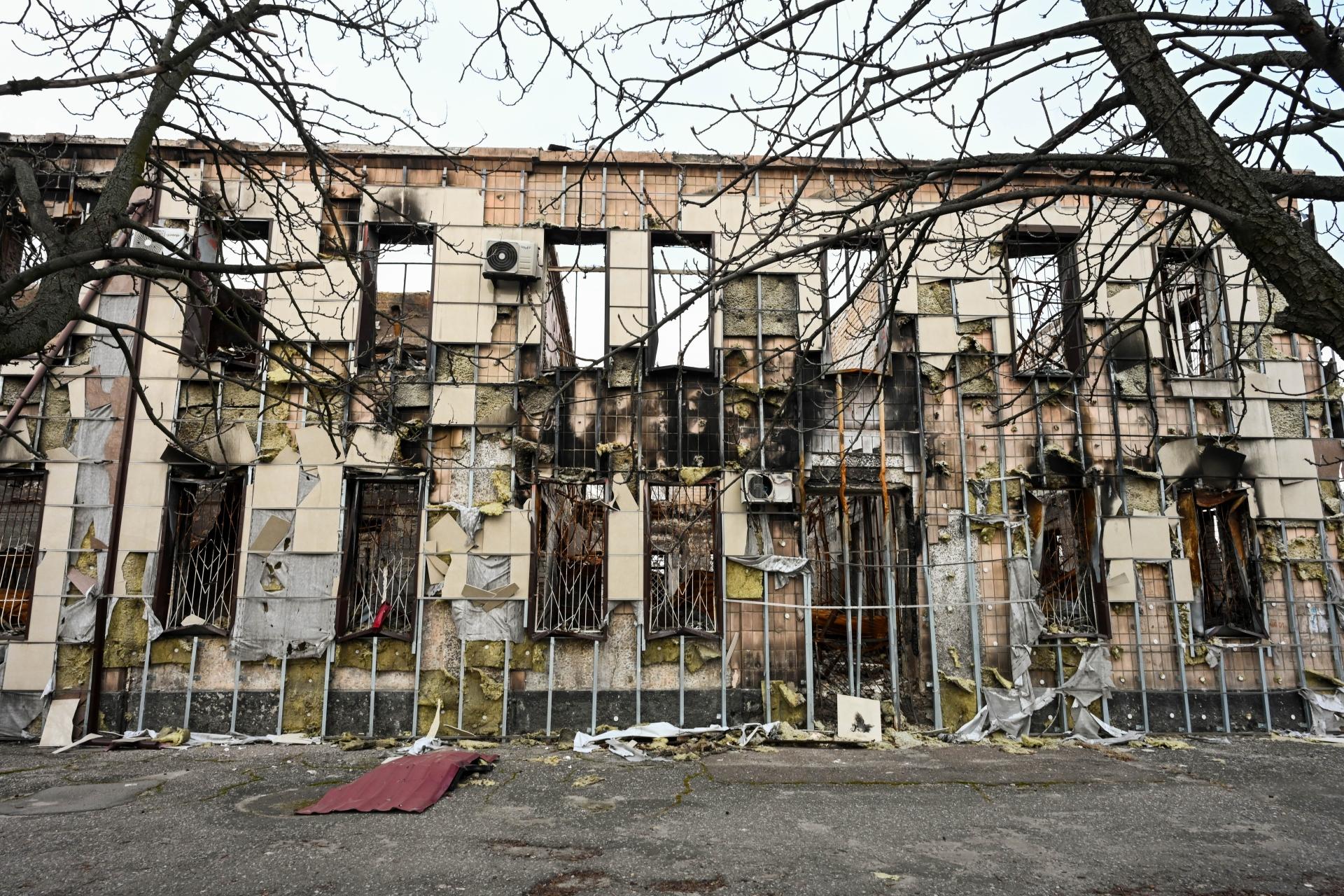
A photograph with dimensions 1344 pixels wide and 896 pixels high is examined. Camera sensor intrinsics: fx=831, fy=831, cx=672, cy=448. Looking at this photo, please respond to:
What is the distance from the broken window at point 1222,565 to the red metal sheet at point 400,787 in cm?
794

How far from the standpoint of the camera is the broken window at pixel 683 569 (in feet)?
29.2

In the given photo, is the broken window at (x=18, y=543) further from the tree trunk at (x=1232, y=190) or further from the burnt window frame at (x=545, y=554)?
the tree trunk at (x=1232, y=190)

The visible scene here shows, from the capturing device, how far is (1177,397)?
9539 millimetres

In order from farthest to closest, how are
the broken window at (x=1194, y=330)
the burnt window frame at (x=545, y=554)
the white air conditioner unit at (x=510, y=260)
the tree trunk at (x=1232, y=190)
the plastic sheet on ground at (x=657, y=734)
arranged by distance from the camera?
the broken window at (x=1194, y=330)
the white air conditioner unit at (x=510, y=260)
the burnt window frame at (x=545, y=554)
the plastic sheet on ground at (x=657, y=734)
the tree trunk at (x=1232, y=190)

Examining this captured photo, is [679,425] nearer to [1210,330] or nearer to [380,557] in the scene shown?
[380,557]

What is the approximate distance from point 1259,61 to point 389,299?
11818 mm

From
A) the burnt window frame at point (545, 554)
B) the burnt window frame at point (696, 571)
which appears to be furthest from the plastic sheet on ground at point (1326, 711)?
the burnt window frame at point (545, 554)

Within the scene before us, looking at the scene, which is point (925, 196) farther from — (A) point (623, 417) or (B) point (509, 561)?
(B) point (509, 561)

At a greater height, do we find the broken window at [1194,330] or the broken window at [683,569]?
the broken window at [1194,330]

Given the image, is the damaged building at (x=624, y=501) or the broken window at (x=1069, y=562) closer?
the damaged building at (x=624, y=501)

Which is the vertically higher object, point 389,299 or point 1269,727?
point 389,299

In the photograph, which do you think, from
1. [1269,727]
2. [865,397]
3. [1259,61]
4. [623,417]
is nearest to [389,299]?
[623,417]

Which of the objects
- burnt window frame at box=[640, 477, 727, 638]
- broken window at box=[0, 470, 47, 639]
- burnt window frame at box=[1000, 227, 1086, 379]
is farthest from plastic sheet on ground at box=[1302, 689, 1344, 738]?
broken window at box=[0, 470, 47, 639]

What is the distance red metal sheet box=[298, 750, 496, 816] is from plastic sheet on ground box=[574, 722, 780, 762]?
1.49m
